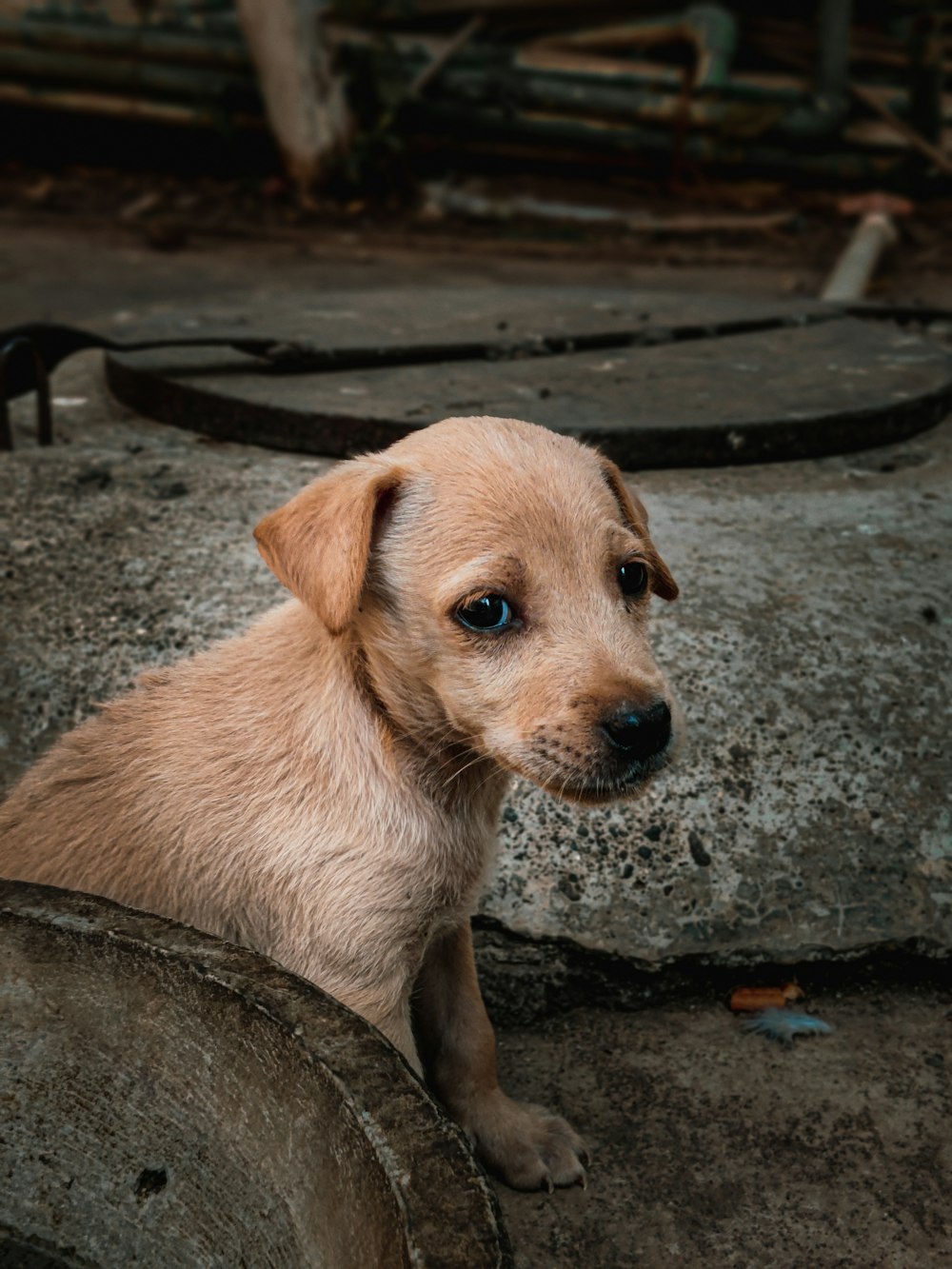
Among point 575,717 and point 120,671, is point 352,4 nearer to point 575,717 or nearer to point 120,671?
point 120,671

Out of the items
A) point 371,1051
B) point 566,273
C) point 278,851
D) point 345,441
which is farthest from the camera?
point 566,273

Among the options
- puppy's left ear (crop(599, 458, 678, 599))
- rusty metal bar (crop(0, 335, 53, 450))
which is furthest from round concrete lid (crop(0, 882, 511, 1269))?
rusty metal bar (crop(0, 335, 53, 450))

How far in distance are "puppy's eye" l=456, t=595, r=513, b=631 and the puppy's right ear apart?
7.5 inches

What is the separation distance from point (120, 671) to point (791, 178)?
31.0 ft

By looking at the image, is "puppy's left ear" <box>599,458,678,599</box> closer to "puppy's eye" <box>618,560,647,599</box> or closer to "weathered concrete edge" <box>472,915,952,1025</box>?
"puppy's eye" <box>618,560,647,599</box>

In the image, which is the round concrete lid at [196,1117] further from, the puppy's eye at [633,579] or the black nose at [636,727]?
the puppy's eye at [633,579]

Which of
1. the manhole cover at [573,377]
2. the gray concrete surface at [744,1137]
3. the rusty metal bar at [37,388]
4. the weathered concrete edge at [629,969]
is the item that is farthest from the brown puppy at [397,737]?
the rusty metal bar at [37,388]

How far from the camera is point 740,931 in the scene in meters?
3.08

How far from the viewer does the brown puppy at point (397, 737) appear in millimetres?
2318

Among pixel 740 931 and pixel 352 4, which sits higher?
pixel 352 4

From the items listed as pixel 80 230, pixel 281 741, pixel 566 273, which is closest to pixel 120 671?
A: pixel 281 741

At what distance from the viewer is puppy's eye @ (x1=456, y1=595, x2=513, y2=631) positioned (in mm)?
2342

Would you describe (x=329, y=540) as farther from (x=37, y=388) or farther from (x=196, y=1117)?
(x=37, y=388)

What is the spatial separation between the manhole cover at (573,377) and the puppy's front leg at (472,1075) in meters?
1.43
